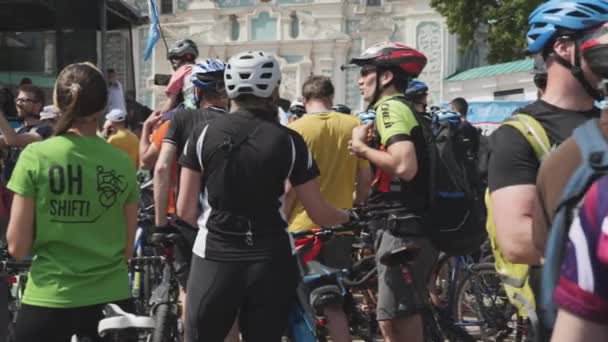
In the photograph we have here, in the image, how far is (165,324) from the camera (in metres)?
6.74

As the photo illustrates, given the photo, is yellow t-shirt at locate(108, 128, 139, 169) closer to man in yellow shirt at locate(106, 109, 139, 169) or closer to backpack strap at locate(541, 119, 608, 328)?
man in yellow shirt at locate(106, 109, 139, 169)

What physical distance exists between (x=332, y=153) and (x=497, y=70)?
35355 mm

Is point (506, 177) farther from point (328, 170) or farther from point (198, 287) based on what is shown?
point (328, 170)

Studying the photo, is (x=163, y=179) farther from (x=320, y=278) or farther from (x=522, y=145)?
(x=522, y=145)

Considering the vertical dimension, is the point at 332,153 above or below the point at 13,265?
above

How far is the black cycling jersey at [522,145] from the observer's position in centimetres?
345

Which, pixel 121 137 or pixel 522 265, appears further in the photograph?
pixel 121 137

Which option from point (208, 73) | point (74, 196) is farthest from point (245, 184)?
point (208, 73)

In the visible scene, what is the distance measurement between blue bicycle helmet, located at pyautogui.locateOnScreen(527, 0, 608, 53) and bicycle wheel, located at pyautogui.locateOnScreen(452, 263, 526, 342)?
14.0ft

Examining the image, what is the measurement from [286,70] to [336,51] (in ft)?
8.01

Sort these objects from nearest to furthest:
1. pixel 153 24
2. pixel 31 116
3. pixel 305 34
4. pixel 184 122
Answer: pixel 184 122, pixel 31 116, pixel 153 24, pixel 305 34

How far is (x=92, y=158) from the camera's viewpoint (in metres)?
4.59

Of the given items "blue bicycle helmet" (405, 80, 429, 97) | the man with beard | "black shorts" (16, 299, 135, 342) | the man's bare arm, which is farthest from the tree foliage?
"black shorts" (16, 299, 135, 342)

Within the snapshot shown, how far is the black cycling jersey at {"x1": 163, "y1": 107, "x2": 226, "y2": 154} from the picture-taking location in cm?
671
